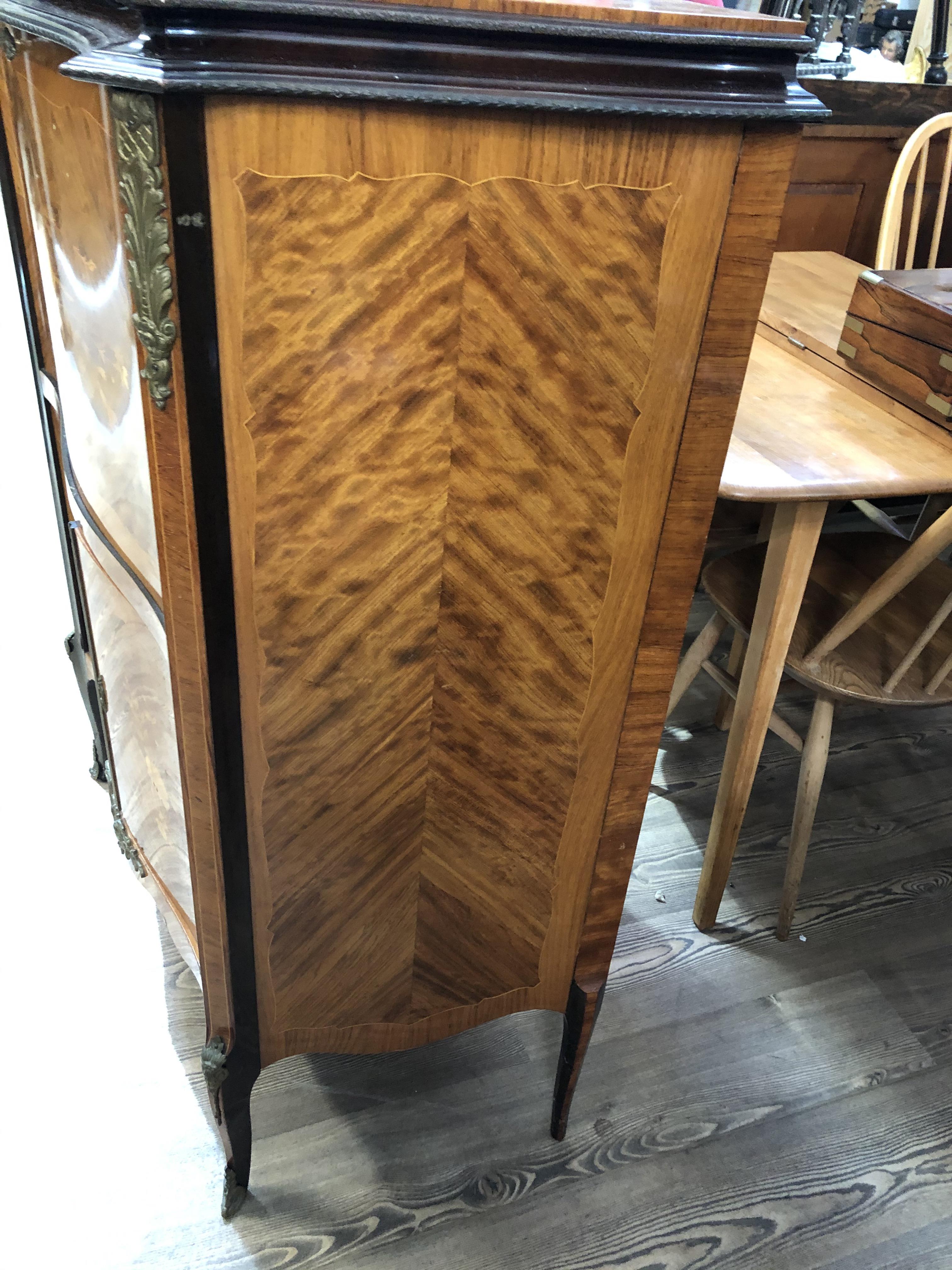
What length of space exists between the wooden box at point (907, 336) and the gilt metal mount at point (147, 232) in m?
1.00

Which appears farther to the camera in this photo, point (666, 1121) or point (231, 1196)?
point (666, 1121)

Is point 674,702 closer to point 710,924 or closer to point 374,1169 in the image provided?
point 710,924

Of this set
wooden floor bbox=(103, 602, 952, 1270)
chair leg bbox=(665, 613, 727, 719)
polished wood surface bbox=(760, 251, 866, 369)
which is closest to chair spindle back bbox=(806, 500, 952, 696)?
chair leg bbox=(665, 613, 727, 719)

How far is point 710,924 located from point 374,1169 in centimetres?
61

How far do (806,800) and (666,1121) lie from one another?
485mm

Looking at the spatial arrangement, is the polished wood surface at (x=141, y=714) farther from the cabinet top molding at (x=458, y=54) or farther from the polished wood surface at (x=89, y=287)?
the cabinet top molding at (x=458, y=54)

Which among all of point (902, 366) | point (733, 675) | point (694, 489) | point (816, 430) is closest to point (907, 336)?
point (902, 366)

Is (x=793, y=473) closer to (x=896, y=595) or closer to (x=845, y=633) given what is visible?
(x=845, y=633)

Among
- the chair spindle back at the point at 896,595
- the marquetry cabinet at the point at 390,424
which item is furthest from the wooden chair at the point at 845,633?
the marquetry cabinet at the point at 390,424

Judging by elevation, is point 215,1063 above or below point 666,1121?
above

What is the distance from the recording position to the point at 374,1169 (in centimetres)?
116

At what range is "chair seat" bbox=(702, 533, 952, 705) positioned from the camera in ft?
4.44

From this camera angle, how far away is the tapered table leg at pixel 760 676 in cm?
122

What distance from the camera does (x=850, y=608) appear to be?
1421 mm
